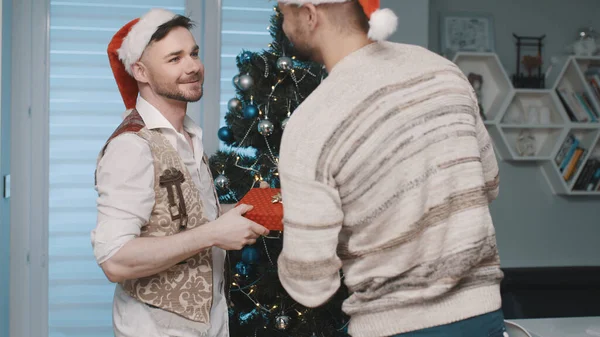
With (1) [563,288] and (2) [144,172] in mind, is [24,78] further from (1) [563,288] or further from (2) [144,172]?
(1) [563,288]

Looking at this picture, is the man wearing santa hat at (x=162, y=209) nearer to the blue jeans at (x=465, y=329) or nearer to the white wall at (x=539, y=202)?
the blue jeans at (x=465, y=329)

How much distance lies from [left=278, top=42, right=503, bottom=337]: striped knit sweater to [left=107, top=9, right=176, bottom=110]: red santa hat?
2.89 ft

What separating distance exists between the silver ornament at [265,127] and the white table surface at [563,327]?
1.27 meters

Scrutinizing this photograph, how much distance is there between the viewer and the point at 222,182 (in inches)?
111

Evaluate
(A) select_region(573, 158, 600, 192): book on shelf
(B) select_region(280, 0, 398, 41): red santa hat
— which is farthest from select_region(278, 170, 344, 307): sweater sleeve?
(A) select_region(573, 158, 600, 192): book on shelf

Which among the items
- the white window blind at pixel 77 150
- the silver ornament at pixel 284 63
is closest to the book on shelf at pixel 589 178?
the silver ornament at pixel 284 63

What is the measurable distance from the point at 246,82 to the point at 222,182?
42 centimetres

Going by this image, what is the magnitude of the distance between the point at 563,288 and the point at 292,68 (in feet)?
9.32

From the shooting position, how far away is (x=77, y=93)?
3580 millimetres

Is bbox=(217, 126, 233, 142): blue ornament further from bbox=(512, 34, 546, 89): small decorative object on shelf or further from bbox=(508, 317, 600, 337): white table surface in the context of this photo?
bbox=(512, 34, 546, 89): small decorative object on shelf

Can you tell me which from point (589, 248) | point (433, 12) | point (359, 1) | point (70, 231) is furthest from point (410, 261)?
point (589, 248)

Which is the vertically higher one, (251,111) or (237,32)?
(237,32)

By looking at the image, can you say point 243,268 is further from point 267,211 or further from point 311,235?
point 311,235

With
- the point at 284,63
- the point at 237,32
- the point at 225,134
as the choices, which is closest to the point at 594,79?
the point at 237,32
